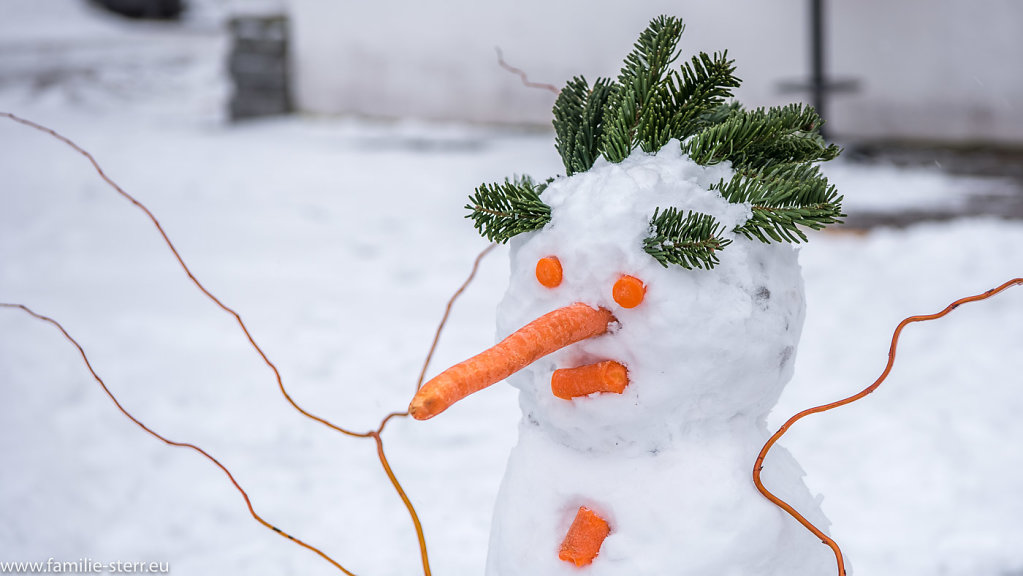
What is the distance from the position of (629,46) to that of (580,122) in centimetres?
562

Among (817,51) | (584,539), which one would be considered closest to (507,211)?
(584,539)

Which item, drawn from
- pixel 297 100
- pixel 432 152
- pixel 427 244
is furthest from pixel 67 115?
pixel 427 244

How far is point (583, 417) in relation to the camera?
1317 mm

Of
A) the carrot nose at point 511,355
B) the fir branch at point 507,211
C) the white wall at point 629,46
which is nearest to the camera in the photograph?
the carrot nose at point 511,355

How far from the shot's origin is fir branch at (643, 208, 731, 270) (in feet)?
4.02

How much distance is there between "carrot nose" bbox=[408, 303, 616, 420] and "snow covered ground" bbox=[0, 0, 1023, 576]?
4.04 ft

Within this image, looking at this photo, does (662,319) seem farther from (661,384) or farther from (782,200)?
(782,200)

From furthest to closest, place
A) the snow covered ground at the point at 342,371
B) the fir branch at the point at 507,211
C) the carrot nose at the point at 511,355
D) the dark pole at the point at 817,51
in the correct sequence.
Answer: the dark pole at the point at 817,51, the snow covered ground at the point at 342,371, the fir branch at the point at 507,211, the carrot nose at the point at 511,355

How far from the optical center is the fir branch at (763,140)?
1.30 meters

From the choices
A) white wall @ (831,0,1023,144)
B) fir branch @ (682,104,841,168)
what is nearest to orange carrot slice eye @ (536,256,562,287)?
fir branch @ (682,104,841,168)

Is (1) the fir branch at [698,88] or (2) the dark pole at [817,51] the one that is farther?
(2) the dark pole at [817,51]

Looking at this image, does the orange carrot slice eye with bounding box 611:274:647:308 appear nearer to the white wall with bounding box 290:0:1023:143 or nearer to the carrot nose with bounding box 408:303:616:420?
the carrot nose with bounding box 408:303:616:420

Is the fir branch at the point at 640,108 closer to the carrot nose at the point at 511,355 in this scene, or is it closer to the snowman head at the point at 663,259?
the snowman head at the point at 663,259

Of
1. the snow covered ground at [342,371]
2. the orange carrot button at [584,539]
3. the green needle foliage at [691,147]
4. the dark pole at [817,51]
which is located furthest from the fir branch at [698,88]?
the dark pole at [817,51]
